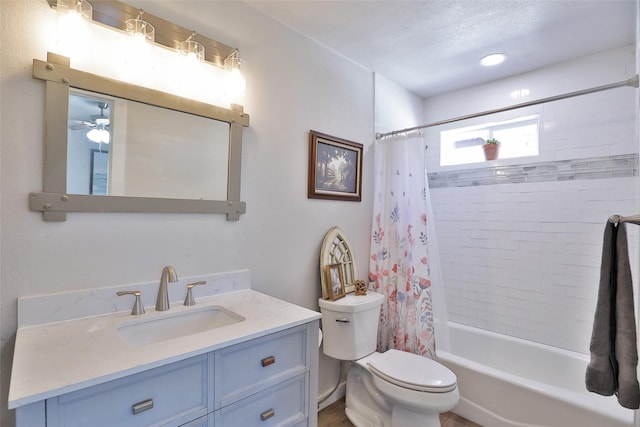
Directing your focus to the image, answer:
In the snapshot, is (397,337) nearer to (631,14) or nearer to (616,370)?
(616,370)

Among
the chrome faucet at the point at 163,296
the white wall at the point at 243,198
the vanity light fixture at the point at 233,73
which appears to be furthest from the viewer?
the vanity light fixture at the point at 233,73

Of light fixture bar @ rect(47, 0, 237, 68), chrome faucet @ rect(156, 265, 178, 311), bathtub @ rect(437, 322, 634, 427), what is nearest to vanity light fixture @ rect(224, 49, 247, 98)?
light fixture bar @ rect(47, 0, 237, 68)

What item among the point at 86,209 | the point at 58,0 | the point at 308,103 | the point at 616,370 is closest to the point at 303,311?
the point at 86,209

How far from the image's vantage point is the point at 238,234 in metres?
1.65

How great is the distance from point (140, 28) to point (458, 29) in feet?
5.63

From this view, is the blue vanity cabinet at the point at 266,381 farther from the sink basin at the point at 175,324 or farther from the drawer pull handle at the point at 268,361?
the sink basin at the point at 175,324

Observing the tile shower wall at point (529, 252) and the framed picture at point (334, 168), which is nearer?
the framed picture at point (334, 168)

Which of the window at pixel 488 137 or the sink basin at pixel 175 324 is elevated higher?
the window at pixel 488 137

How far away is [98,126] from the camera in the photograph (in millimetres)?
1230

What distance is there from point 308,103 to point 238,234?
3.13 feet

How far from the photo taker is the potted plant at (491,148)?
2.57 meters

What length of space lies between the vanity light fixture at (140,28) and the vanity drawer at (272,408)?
4.88ft

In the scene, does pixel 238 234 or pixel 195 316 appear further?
pixel 238 234

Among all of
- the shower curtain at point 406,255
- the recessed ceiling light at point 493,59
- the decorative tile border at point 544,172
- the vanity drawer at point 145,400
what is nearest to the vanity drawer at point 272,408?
the vanity drawer at point 145,400
